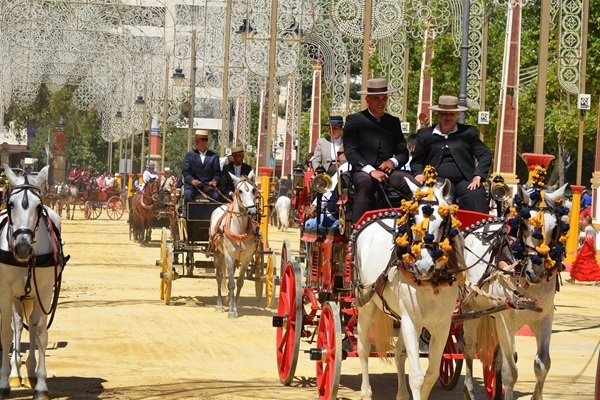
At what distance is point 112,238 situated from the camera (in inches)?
1585

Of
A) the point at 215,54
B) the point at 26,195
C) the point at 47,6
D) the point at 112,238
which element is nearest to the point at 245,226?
the point at 26,195

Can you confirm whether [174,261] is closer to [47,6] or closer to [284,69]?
[284,69]

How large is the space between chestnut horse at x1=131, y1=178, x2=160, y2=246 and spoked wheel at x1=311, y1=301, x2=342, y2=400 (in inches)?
1015

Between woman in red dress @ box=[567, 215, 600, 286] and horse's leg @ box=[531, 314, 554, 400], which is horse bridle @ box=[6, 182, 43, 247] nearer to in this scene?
horse's leg @ box=[531, 314, 554, 400]

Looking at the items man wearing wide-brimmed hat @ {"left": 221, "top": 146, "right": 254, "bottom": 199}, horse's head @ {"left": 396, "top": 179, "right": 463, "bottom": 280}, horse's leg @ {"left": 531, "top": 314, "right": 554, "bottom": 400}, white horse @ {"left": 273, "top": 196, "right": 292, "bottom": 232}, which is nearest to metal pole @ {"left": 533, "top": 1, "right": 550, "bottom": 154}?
man wearing wide-brimmed hat @ {"left": 221, "top": 146, "right": 254, "bottom": 199}

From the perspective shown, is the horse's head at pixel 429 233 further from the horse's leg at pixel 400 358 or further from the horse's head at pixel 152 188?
the horse's head at pixel 152 188

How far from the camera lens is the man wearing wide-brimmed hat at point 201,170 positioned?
65.8ft

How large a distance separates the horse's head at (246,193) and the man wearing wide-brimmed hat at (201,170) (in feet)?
4.87

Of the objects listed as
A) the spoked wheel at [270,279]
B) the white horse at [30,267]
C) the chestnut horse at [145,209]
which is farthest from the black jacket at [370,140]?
the chestnut horse at [145,209]

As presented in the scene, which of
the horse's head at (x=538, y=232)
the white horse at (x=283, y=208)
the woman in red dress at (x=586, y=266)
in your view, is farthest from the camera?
the white horse at (x=283, y=208)

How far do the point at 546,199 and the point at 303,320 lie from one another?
9.06 ft

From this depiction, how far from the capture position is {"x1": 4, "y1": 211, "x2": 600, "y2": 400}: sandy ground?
39.0 ft

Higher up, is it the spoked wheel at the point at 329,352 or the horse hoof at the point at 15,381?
the spoked wheel at the point at 329,352

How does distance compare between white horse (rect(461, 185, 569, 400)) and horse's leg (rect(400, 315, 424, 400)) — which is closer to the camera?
horse's leg (rect(400, 315, 424, 400))
